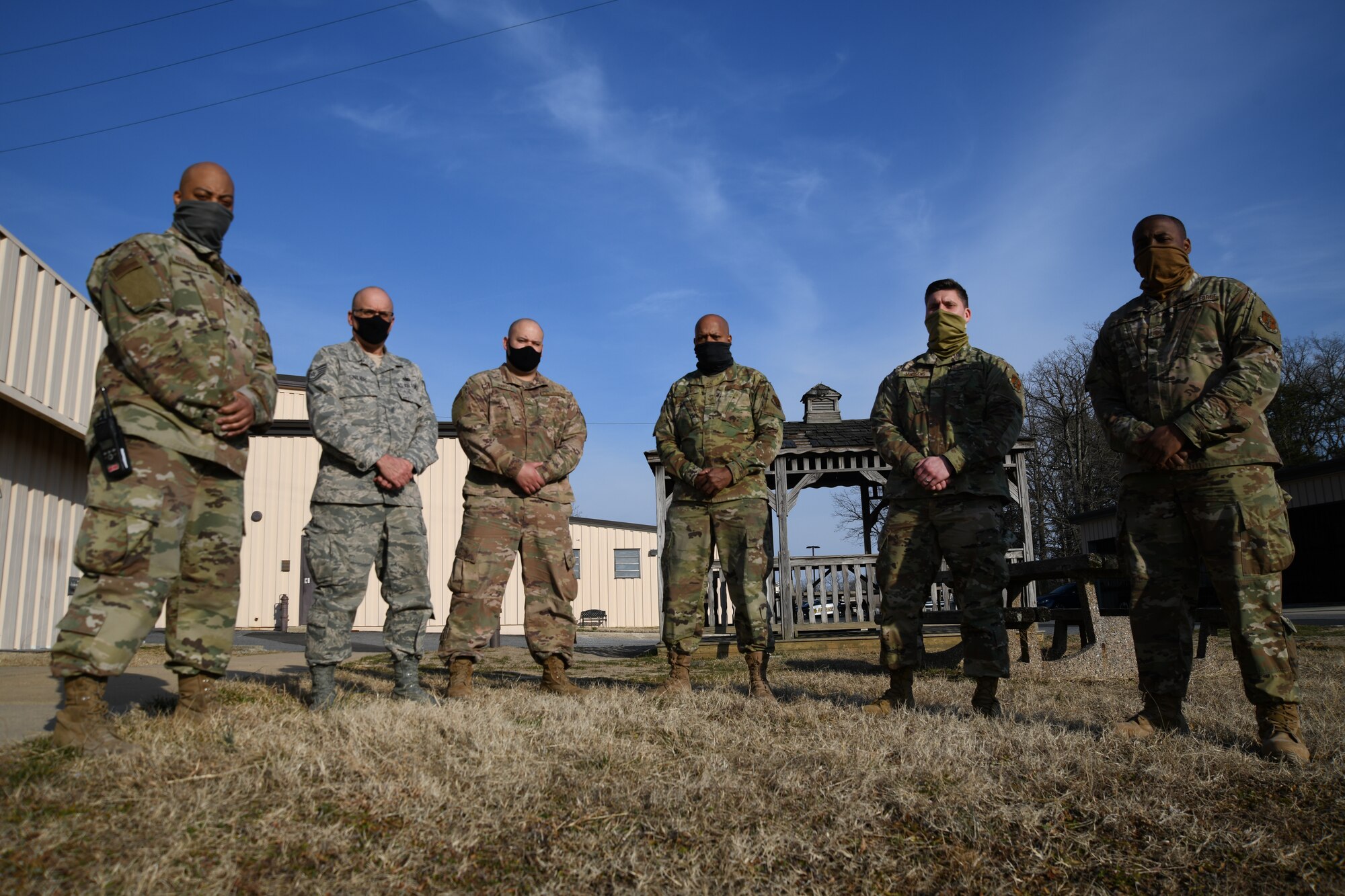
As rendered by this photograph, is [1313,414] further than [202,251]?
Yes

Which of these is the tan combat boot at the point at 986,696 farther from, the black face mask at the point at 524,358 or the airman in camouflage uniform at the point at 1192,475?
the black face mask at the point at 524,358

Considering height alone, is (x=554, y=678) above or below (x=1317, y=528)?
below

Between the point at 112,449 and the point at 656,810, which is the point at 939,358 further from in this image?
the point at 112,449

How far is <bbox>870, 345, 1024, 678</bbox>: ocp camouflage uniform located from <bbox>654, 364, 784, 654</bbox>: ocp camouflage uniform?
2.50 feet

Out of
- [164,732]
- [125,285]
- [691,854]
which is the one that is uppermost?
[125,285]

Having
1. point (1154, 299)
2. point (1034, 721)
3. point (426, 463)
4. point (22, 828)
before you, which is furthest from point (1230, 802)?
point (426, 463)

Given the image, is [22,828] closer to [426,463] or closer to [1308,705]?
[426,463]

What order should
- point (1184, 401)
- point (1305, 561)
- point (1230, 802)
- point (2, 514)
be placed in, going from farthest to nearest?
point (1305, 561), point (2, 514), point (1184, 401), point (1230, 802)

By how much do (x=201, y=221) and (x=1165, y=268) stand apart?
3.89 m

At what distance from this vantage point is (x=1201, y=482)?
3.16 metres

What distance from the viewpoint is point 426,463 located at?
166 inches

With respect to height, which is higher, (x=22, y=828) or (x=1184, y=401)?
(x=1184, y=401)

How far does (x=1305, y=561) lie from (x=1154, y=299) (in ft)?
81.0

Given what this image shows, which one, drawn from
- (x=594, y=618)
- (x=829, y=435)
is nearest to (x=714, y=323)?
(x=829, y=435)
